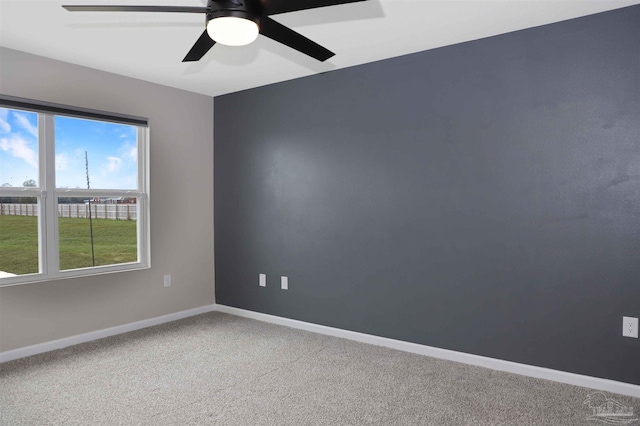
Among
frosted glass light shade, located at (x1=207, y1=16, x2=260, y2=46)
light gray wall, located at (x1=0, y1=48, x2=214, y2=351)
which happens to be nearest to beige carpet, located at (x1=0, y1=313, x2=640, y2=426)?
light gray wall, located at (x1=0, y1=48, x2=214, y2=351)

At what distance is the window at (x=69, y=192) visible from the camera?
3100 mm

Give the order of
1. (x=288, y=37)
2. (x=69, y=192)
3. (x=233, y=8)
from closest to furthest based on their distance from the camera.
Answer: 1. (x=233, y=8)
2. (x=288, y=37)
3. (x=69, y=192)

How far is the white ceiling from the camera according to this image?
241 centimetres

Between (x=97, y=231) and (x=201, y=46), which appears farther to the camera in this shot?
(x=97, y=231)

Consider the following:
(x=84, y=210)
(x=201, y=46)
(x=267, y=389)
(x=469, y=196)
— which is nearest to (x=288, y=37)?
(x=201, y=46)

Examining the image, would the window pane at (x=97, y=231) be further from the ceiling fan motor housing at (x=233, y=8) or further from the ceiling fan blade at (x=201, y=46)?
the ceiling fan motor housing at (x=233, y=8)

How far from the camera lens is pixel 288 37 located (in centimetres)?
193

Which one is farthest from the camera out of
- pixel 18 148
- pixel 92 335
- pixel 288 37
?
pixel 92 335

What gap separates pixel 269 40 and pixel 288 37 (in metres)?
1.02

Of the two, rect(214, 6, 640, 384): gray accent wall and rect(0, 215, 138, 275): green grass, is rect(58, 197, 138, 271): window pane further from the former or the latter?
rect(214, 6, 640, 384): gray accent wall

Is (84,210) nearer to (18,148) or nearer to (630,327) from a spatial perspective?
(18,148)

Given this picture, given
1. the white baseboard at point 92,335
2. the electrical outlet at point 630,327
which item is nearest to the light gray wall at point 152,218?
the white baseboard at point 92,335

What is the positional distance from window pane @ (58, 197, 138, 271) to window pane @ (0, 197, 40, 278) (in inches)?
7.5

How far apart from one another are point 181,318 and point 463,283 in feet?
8.86
